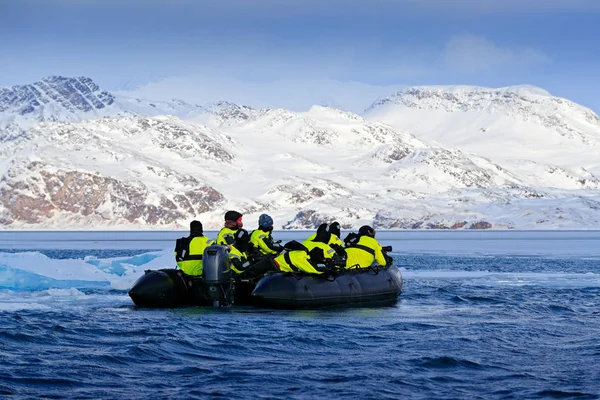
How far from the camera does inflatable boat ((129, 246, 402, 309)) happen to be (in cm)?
3128

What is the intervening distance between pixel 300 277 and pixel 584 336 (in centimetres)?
904

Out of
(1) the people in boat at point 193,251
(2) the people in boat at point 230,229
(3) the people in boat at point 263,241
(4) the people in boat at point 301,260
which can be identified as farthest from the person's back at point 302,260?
(1) the people in boat at point 193,251

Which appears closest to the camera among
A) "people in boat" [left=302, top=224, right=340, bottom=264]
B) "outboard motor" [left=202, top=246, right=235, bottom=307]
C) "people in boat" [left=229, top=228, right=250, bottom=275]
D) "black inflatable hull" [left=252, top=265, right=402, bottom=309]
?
"outboard motor" [left=202, top=246, right=235, bottom=307]

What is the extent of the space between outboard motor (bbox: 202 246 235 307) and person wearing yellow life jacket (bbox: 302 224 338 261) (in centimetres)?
283

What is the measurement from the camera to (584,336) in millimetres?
27141

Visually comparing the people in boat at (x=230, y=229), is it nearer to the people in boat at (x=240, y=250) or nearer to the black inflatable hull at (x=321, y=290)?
the people in boat at (x=240, y=250)

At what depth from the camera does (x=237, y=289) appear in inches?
1310

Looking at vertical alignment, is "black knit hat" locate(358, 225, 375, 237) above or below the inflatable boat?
above

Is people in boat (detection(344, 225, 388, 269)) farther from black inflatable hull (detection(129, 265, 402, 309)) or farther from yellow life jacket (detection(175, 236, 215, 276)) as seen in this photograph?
yellow life jacket (detection(175, 236, 215, 276))

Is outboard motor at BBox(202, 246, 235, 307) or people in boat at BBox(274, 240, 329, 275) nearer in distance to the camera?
outboard motor at BBox(202, 246, 235, 307)

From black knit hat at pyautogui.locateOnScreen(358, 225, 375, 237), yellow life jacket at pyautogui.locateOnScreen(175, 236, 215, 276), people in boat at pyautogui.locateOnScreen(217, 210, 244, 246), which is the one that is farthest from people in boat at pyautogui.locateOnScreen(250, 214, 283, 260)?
black knit hat at pyautogui.locateOnScreen(358, 225, 375, 237)

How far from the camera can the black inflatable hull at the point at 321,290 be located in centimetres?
3144

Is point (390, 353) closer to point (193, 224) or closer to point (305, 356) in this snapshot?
point (305, 356)

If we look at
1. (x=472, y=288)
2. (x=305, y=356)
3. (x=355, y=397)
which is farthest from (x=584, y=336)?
(x=472, y=288)
